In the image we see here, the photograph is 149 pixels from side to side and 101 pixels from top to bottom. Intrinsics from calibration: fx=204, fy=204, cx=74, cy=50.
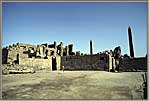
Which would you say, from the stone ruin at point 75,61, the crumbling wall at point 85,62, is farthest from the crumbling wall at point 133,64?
the crumbling wall at point 85,62

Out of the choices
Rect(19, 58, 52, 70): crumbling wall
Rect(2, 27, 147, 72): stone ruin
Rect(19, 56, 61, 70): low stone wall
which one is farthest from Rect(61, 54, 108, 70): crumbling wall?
Rect(19, 58, 52, 70): crumbling wall

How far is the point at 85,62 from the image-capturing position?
63.3 ft

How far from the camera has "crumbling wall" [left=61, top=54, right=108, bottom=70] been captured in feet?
60.4

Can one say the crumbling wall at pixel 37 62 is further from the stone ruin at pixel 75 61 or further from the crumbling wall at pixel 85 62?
the crumbling wall at pixel 85 62

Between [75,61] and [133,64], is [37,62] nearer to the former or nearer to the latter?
[75,61]

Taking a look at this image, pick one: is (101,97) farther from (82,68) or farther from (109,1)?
(82,68)

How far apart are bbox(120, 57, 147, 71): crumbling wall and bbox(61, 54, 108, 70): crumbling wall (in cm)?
164

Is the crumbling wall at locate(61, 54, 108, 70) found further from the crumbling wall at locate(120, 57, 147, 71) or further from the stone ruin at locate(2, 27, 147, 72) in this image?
the crumbling wall at locate(120, 57, 147, 71)

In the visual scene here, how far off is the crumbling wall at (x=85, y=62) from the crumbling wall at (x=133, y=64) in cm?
164

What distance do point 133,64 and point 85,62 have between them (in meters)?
4.37

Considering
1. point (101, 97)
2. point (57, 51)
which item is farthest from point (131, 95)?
point (57, 51)

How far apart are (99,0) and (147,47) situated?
1.86m

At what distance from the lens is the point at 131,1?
19.0 feet

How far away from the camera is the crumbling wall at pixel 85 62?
725 inches
